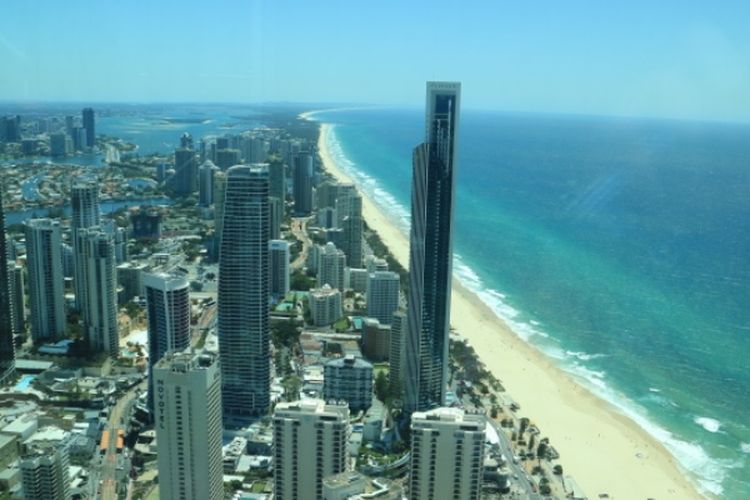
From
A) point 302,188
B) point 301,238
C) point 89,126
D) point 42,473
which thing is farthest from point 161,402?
point 302,188

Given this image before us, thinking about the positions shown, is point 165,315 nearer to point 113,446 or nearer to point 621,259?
point 113,446

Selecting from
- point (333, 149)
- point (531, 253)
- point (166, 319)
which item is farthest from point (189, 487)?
point (333, 149)

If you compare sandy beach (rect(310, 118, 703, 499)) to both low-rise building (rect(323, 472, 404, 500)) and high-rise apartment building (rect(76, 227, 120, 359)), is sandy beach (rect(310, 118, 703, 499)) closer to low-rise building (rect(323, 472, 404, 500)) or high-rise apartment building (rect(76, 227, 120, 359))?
low-rise building (rect(323, 472, 404, 500))

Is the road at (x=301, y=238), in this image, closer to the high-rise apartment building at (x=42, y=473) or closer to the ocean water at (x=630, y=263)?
the ocean water at (x=630, y=263)

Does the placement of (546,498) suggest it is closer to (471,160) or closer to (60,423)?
(60,423)

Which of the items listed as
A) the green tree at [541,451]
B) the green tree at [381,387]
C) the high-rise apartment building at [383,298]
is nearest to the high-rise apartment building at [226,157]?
the high-rise apartment building at [383,298]

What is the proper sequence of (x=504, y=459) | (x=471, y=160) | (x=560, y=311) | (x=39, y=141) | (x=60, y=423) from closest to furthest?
1. (x=504, y=459)
2. (x=60, y=423)
3. (x=560, y=311)
4. (x=39, y=141)
5. (x=471, y=160)
